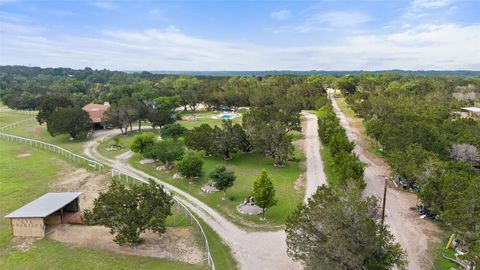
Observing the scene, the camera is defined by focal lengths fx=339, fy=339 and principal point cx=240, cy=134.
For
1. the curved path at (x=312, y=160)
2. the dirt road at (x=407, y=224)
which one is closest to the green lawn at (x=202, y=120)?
the curved path at (x=312, y=160)

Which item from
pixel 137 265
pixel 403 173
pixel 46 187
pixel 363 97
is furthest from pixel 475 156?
pixel 363 97

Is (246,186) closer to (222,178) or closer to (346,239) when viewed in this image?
(222,178)

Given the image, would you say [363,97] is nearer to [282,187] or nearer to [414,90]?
[414,90]

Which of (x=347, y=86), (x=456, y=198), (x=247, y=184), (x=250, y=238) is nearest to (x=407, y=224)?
(x=456, y=198)

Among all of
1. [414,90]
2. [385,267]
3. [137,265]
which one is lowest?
[137,265]

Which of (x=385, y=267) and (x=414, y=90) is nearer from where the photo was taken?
(x=385, y=267)

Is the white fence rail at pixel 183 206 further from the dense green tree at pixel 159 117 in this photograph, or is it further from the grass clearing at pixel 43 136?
the dense green tree at pixel 159 117
